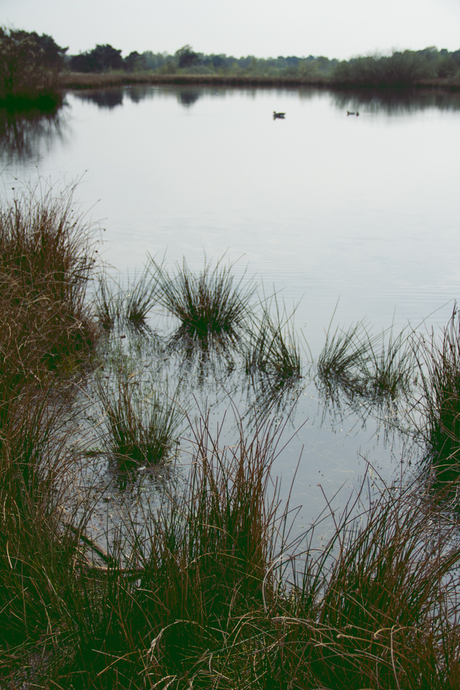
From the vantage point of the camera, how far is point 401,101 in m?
26.2

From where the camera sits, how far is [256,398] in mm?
2955

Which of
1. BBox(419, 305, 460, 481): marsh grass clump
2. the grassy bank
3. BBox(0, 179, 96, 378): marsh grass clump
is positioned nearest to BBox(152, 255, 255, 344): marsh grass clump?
BBox(0, 179, 96, 378): marsh grass clump

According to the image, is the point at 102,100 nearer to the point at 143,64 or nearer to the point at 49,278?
the point at 49,278

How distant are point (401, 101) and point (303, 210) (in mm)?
21764

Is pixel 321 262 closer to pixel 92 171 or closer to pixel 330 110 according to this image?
pixel 92 171

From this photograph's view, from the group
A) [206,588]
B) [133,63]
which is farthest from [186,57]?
[206,588]

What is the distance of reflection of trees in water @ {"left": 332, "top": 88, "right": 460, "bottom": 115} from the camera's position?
2238 centimetres

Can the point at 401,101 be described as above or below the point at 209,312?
above

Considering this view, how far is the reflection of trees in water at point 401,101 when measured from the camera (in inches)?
881

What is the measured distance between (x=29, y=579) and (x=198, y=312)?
2.44 m

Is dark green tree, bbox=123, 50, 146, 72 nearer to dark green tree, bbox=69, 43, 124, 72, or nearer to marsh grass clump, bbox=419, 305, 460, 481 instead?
dark green tree, bbox=69, 43, 124, 72

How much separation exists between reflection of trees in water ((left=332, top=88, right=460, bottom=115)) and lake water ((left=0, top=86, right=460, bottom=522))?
5.65 m

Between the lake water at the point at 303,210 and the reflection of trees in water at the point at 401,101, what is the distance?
5650 millimetres

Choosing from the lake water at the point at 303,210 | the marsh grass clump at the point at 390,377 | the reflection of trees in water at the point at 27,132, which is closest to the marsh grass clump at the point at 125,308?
the lake water at the point at 303,210
